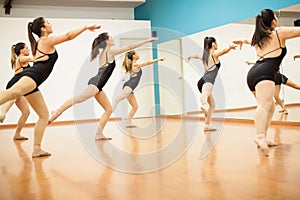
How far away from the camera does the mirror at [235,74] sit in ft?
17.9

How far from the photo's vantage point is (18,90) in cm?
328

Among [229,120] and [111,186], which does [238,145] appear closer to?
[111,186]

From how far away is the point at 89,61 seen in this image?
3.32m

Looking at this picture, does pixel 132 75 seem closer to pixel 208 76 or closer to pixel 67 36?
pixel 67 36

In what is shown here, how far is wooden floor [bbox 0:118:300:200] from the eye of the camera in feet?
6.86

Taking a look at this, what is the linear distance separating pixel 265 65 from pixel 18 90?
6.72 feet

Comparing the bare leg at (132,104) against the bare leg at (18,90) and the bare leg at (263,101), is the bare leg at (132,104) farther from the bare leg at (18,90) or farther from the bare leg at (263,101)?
the bare leg at (263,101)

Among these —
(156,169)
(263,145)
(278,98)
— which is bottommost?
(156,169)

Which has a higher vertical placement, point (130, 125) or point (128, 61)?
point (128, 61)

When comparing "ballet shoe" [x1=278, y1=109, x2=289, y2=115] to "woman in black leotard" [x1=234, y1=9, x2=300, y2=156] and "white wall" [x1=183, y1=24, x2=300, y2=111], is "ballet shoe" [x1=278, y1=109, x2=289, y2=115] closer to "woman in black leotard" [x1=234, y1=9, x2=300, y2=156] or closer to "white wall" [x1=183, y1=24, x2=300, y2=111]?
"white wall" [x1=183, y1=24, x2=300, y2=111]

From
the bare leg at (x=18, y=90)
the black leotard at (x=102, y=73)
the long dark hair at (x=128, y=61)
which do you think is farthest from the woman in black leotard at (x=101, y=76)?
the bare leg at (x=18, y=90)

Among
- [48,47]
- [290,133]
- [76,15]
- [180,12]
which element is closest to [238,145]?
[290,133]

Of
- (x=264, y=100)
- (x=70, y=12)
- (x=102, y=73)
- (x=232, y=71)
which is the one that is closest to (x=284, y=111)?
(x=232, y=71)

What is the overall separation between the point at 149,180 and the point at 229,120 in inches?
179
